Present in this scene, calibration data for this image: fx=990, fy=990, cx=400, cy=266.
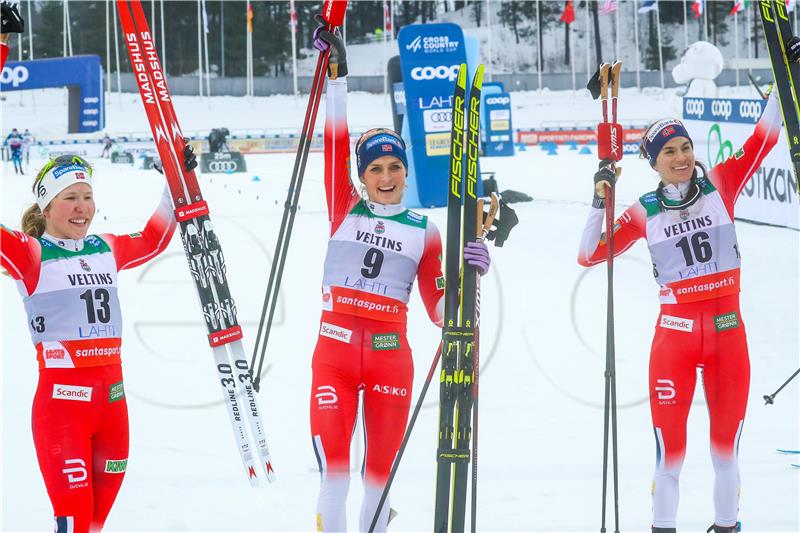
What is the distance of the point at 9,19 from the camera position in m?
3.83

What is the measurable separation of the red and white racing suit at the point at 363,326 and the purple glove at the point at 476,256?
0.72 meters

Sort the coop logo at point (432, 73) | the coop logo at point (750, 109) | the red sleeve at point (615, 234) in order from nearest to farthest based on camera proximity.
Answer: the red sleeve at point (615, 234), the coop logo at point (750, 109), the coop logo at point (432, 73)

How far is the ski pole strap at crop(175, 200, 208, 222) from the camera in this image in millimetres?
4301

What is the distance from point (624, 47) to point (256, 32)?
1027 inches

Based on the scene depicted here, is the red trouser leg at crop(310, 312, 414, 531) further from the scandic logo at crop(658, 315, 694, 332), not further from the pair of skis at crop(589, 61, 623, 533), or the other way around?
the scandic logo at crop(658, 315, 694, 332)

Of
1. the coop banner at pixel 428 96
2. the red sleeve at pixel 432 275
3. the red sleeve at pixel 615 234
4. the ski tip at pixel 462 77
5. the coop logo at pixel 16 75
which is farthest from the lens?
the coop logo at pixel 16 75

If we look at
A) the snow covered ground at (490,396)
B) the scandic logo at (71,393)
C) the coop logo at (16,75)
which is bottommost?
the snow covered ground at (490,396)

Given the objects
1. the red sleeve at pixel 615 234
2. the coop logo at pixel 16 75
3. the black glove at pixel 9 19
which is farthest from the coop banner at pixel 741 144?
the coop logo at pixel 16 75

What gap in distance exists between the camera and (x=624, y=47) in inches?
2694

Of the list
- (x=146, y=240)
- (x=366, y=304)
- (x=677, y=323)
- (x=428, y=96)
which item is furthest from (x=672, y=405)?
(x=428, y=96)

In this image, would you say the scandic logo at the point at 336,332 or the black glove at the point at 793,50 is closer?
the scandic logo at the point at 336,332

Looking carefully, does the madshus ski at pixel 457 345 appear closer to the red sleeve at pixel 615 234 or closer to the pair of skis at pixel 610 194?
the pair of skis at pixel 610 194

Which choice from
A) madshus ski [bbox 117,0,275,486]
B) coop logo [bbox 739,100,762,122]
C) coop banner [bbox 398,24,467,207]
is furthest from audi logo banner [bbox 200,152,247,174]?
madshus ski [bbox 117,0,275,486]

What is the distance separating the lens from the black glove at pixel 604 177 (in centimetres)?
429
